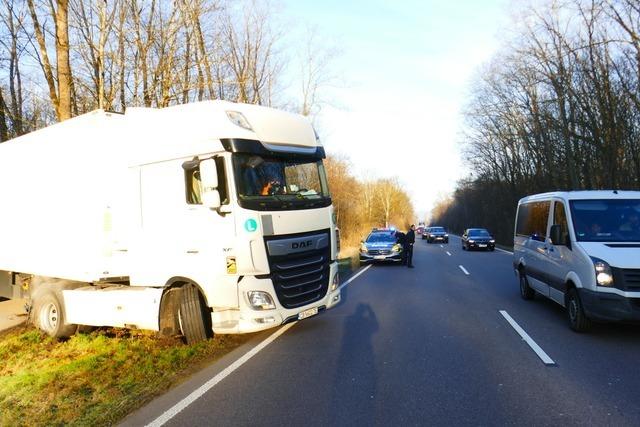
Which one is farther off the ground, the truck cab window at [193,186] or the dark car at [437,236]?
the truck cab window at [193,186]

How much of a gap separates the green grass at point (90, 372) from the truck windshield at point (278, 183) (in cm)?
236

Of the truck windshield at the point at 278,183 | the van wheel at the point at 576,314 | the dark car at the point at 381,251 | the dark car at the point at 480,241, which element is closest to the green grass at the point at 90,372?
the truck windshield at the point at 278,183

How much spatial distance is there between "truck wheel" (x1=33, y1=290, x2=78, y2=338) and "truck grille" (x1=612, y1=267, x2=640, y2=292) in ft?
28.5

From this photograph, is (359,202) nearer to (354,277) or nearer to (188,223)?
(354,277)

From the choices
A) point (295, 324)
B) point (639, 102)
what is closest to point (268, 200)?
point (295, 324)

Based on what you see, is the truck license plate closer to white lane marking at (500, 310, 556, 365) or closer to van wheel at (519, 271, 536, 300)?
white lane marking at (500, 310, 556, 365)

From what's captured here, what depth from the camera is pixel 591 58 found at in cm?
2350

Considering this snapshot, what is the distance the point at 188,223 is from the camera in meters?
6.58

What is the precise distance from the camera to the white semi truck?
6.32 meters

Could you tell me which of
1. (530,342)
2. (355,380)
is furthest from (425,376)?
(530,342)

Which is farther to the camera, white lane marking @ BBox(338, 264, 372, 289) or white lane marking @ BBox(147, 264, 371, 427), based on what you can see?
white lane marking @ BBox(338, 264, 372, 289)

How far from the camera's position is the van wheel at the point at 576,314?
7.05 m

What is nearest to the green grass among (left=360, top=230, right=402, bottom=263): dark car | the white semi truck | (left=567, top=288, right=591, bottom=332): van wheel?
the white semi truck

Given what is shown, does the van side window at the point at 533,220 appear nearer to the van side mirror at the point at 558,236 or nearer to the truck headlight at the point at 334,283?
the van side mirror at the point at 558,236
